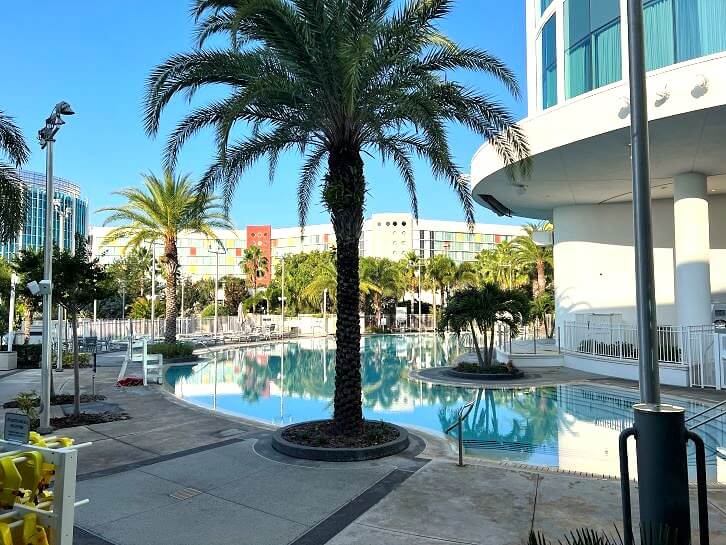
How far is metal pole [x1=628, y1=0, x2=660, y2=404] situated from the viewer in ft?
15.0

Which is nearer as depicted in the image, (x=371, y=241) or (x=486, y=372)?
(x=486, y=372)

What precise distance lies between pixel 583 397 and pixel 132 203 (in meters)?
21.4

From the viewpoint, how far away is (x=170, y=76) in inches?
369

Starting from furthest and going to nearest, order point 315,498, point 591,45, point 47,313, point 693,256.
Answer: point 591,45 → point 693,256 → point 47,313 → point 315,498

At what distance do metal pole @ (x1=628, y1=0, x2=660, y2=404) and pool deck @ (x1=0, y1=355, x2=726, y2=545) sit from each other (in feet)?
6.36

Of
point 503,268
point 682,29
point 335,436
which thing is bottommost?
point 335,436

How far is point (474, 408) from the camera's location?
14.1 meters

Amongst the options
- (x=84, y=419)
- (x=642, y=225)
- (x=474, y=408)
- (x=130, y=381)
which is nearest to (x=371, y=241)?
(x=130, y=381)

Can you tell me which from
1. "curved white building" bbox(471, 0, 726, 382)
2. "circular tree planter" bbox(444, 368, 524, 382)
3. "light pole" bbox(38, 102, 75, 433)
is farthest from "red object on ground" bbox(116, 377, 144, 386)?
"curved white building" bbox(471, 0, 726, 382)

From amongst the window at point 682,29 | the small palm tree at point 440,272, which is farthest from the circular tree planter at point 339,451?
the small palm tree at point 440,272

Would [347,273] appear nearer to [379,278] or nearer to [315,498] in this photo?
[315,498]

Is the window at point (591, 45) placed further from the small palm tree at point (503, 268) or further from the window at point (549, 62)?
the small palm tree at point (503, 268)

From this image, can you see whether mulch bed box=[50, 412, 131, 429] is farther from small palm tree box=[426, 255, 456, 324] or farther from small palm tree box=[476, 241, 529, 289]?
small palm tree box=[426, 255, 456, 324]

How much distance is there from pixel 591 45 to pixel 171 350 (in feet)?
70.3
